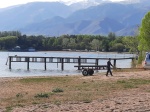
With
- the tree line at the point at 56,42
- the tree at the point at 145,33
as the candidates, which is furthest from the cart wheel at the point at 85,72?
the tree line at the point at 56,42

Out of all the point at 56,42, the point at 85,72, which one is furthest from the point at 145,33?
the point at 56,42

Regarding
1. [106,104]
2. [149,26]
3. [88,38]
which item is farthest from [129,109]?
[88,38]

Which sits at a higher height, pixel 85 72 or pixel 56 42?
pixel 56 42

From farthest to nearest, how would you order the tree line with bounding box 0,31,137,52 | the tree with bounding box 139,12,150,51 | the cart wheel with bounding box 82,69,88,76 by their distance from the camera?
the tree line with bounding box 0,31,137,52 < the tree with bounding box 139,12,150,51 < the cart wheel with bounding box 82,69,88,76

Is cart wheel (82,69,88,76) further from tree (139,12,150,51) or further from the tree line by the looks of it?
the tree line

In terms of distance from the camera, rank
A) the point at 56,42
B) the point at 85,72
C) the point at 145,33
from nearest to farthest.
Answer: the point at 85,72 < the point at 145,33 < the point at 56,42

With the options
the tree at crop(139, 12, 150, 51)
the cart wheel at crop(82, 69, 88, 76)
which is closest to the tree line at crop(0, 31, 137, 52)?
the tree at crop(139, 12, 150, 51)

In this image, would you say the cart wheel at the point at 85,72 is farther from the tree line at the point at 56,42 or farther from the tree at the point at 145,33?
the tree line at the point at 56,42

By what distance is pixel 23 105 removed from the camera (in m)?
15.9

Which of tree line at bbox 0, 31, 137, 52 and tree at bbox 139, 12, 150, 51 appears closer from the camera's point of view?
tree at bbox 139, 12, 150, 51

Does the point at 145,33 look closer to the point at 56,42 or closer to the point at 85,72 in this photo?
the point at 85,72

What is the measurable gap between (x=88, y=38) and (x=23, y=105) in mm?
172708

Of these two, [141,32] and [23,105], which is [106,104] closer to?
[23,105]

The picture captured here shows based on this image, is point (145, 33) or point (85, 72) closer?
point (85, 72)
